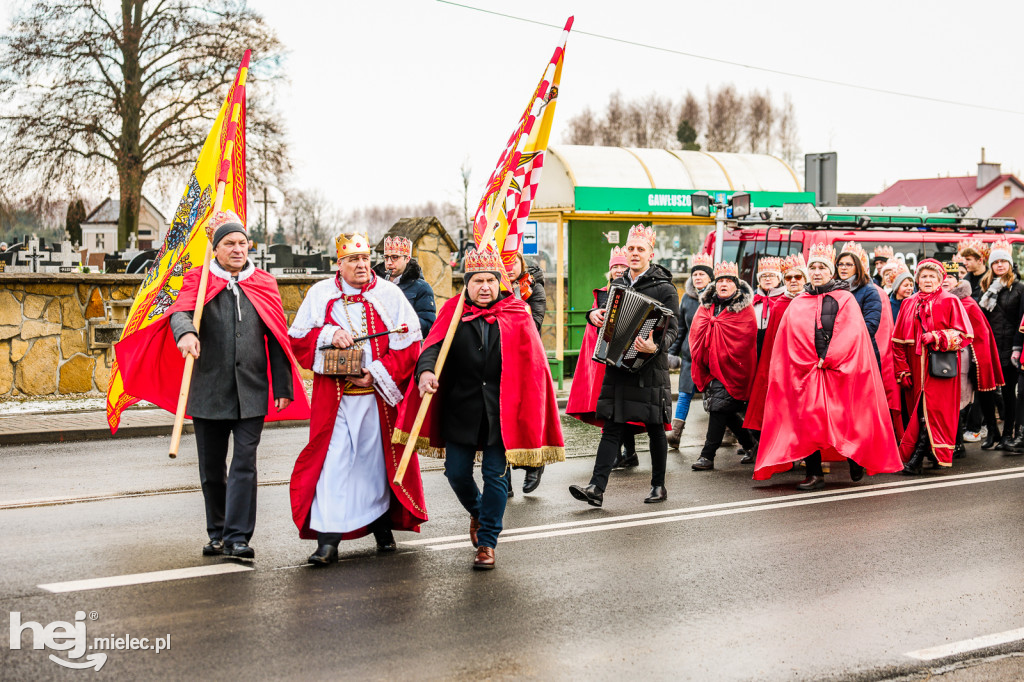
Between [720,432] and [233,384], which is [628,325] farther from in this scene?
[233,384]

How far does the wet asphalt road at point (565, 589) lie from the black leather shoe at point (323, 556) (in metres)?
0.07

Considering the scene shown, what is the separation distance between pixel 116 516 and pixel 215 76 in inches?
935

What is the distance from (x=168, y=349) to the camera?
670cm

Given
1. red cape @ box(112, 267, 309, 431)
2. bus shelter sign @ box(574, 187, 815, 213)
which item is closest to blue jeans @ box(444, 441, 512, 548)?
red cape @ box(112, 267, 309, 431)

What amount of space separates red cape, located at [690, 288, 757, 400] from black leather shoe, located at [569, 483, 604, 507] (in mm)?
2647

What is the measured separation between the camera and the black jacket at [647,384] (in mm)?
8102

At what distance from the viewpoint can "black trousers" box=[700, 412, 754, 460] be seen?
1011 cm

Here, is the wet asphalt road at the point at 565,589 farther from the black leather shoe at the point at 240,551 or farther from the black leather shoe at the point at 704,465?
the black leather shoe at the point at 704,465

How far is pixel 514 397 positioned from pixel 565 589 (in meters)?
1.17

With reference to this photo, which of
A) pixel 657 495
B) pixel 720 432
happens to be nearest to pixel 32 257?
pixel 720 432

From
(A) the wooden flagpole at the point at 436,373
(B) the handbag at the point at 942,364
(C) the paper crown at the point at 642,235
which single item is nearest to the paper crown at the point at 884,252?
(B) the handbag at the point at 942,364

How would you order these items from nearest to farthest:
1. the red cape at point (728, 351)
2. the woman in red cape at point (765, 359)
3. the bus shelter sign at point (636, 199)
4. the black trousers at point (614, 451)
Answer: the black trousers at point (614, 451) < the woman in red cape at point (765, 359) < the red cape at point (728, 351) < the bus shelter sign at point (636, 199)

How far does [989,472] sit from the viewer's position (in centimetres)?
988

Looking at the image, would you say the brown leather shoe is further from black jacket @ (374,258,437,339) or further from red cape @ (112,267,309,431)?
black jacket @ (374,258,437,339)
